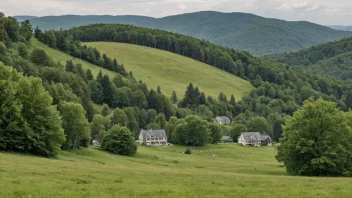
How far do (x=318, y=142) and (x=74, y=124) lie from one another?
→ 35144 mm

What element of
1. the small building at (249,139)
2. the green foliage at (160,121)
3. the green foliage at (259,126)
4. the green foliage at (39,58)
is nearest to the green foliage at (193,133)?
the green foliage at (160,121)

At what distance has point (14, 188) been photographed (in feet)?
76.8

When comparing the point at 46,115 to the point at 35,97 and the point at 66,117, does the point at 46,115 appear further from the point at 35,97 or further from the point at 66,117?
the point at 66,117

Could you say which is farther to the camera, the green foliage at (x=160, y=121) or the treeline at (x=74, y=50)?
the treeline at (x=74, y=50)

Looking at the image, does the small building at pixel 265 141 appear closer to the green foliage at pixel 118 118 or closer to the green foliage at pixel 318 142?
the green foliage at pixel 118 118

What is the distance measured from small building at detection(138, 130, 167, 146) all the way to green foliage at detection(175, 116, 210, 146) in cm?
432

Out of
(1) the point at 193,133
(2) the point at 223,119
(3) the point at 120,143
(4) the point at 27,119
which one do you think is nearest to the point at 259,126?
(2) the point at 223,119

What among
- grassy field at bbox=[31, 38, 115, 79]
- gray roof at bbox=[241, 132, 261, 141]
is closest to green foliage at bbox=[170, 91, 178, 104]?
grassy field at bbox=[31, 38, 115, 79]

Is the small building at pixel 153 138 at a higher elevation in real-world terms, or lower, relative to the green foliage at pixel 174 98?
lower

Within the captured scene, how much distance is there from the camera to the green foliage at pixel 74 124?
217ft

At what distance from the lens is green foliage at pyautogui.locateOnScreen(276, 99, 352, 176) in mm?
51281

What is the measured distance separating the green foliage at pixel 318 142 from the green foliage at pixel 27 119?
2814 centimetres

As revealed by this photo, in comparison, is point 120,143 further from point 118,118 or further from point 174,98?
point 174,98

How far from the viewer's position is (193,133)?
119 meters
